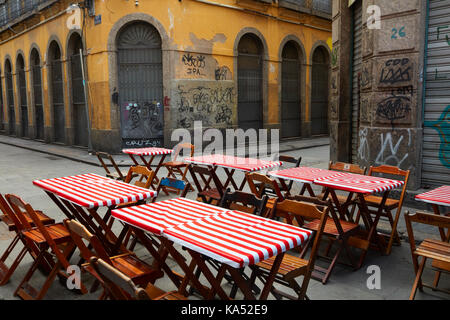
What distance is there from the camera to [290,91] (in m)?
18.3

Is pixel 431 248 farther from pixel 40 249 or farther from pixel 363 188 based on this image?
pixel 40 249

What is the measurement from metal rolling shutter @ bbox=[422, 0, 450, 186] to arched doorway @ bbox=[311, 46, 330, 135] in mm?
12986

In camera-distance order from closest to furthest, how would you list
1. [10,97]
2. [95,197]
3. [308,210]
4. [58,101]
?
[308,210], [95,197], [58,101], [10,97]

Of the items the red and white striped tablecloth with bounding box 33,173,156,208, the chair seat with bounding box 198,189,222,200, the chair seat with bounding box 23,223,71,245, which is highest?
the red and white striped tablecloth with bounding box 33,173,156,208

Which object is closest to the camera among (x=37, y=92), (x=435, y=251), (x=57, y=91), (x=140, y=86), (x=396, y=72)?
(x=435, y=251)

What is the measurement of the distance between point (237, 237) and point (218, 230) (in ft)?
0.69

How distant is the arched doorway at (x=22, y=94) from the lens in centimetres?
2119

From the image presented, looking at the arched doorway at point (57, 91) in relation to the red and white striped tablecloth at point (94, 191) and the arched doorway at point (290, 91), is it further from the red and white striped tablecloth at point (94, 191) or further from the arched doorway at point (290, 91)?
the red and white striped tablecloth at point (94, 191)

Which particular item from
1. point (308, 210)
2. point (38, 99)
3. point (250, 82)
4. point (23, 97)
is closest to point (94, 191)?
point (308, 210)

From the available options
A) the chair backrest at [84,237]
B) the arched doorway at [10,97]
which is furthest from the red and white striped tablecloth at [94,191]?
the arched doorway at [10,97]

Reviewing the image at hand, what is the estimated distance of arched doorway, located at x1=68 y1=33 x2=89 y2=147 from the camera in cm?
1551

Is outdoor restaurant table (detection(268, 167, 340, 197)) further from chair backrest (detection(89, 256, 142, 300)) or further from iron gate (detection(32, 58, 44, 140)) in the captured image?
iron gate (detection(32, 58, 44, 140))

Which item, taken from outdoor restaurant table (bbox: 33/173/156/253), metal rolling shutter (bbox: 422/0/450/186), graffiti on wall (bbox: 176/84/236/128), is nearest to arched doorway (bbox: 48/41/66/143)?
graffiti on wall (bbox: 176/84/236/128)
